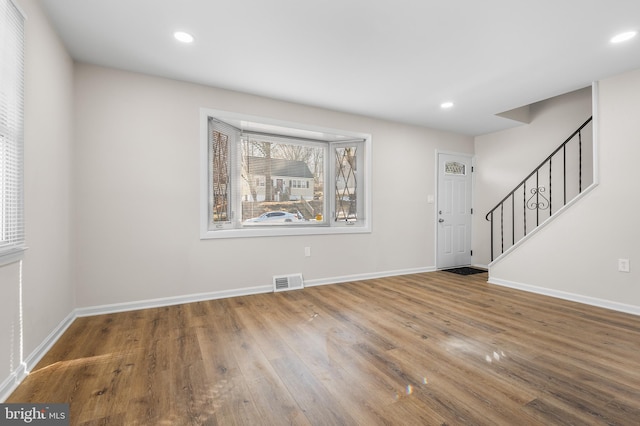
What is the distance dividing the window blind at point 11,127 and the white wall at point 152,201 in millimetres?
1138

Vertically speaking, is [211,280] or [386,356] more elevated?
[211,280]

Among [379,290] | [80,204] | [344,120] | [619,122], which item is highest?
[344,120]

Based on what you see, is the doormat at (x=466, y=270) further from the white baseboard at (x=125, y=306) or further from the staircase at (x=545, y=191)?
the white baseboard at (x=125, y=306)

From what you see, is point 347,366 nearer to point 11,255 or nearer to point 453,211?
point 11,255

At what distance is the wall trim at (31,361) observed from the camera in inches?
63.3

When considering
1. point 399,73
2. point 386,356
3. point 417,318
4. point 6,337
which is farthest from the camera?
point 399,73

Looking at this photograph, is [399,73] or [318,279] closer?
[399,73]

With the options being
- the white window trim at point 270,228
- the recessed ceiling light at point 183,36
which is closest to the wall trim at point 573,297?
the white window trim at point 270,228

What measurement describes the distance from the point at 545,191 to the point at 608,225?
1.53 metres

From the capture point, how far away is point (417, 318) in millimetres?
2830

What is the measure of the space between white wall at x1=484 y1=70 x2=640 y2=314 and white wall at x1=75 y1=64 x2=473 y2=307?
2.93 meters

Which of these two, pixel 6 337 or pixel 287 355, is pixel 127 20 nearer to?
pixel 6 337

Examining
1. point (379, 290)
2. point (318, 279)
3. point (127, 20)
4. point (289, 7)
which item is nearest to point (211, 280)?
point (318, 279)

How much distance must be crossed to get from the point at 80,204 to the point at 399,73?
348 cm
